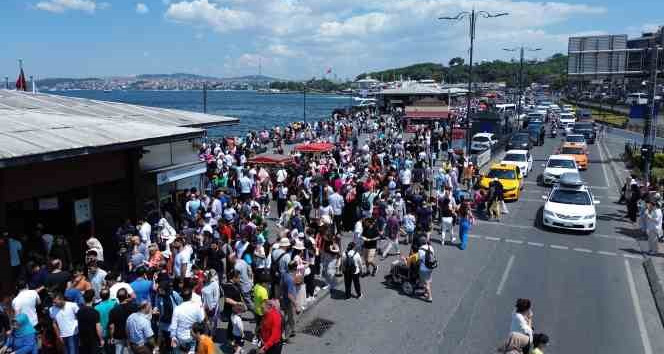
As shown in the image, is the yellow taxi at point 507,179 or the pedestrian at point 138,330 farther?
the yellow taxi at point 507,179

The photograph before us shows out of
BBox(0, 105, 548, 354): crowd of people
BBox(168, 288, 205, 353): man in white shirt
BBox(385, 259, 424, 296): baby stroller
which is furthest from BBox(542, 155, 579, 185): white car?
BBox(168, 288, 205, 353): man in white shirt

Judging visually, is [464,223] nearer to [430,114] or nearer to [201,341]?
[201,341]

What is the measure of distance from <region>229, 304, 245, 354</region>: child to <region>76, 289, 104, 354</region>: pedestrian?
2.12m

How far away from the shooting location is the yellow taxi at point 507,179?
23266mm

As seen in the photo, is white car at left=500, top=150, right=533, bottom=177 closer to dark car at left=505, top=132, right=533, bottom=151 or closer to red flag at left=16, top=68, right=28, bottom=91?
dark car at left=505, top=132, right=533, bottom=151

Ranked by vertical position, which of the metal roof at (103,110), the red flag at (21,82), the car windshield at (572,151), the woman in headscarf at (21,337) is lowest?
the woman in headscarf at (21,337)

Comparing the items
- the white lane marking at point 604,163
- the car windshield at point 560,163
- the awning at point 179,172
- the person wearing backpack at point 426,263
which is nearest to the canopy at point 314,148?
the awning at point 179,172

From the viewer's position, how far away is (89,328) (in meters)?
8.20

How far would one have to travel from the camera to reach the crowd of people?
331 inches

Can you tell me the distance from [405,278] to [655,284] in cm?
600

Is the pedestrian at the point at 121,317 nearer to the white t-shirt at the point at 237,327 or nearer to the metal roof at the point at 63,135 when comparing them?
the white t-shirt at the point at 237,327

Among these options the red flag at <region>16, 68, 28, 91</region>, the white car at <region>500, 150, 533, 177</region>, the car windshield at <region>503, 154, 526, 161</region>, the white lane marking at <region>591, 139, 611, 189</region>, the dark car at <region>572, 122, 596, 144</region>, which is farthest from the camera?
the dark car at <region>572, 122, 596, 144</region>

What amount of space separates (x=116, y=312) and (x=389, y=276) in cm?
705

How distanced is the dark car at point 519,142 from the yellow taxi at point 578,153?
3529 mm
